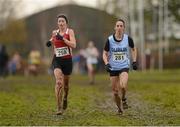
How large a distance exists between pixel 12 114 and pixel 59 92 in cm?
133

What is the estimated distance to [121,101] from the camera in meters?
15.5

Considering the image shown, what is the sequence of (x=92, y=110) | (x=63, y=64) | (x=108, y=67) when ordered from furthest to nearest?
(x=92, y=110)
(x=63, y=64)
(x=108, y=67)

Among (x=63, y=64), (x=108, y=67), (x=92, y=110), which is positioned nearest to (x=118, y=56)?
(x=108, y=67)

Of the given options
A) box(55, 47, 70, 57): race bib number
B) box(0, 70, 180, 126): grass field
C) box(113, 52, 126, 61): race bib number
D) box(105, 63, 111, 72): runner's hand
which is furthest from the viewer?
box(113, 52, 126, 61): race bib number

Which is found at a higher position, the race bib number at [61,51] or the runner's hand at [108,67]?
the race bib number at [61,51]

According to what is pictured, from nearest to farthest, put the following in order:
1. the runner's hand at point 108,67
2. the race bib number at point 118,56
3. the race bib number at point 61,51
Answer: the runner's hand at point 108,67, the race bib number at point 61,51, the race bib number at point 118,56

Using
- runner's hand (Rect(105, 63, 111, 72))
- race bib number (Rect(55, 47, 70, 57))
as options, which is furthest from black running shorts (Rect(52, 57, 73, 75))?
runner's hand (Rect(105, 63, 111, 72))

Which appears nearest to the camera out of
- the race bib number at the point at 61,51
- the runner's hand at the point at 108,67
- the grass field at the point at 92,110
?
the grass field at the point at 92,110

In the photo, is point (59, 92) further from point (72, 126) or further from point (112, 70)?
point (72, 126)

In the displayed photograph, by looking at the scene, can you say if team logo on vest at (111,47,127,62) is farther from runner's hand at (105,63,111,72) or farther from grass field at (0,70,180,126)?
grass field at (0,70,180,126)

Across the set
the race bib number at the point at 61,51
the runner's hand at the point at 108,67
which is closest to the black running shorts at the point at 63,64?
the race bib number at the point at 61,51

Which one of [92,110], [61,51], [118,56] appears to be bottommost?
[92,110]

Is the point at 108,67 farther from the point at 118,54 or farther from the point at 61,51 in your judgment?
the point at 61,51

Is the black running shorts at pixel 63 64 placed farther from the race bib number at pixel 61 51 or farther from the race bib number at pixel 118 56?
the race bib number at pixel 118 56
